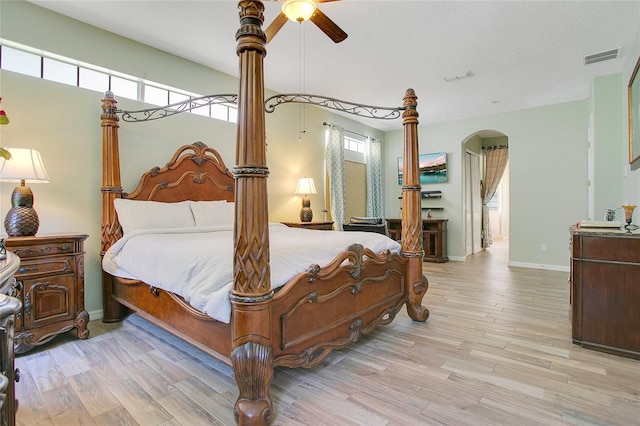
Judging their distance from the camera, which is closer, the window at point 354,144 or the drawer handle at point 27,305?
the drawer handle at point 27,305

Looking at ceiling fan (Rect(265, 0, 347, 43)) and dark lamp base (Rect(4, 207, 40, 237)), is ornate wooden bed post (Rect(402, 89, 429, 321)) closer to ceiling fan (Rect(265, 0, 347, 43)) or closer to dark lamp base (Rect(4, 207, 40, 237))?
ceiling fan (Rect(265, 0, 347, 43))

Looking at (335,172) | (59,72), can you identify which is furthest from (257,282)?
(335,172)

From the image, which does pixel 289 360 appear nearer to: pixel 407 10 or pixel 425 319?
pixel 425 319

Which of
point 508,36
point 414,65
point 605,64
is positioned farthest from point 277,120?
point 605,64

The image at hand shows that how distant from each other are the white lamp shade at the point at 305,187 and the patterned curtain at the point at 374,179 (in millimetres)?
2040

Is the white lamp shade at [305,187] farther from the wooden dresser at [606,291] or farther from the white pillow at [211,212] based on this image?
the wooden dresser at [606,291]

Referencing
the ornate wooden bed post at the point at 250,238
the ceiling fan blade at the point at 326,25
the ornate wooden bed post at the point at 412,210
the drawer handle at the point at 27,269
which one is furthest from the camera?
the ornate wooden bed post at the point at 412,210

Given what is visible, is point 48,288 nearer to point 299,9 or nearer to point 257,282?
point 257,282

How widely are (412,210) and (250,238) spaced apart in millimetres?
1760

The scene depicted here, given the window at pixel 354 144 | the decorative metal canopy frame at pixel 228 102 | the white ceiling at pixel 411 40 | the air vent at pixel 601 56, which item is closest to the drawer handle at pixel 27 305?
the decorative metal canopy frame at pixel 228 102

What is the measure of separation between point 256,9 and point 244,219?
3.24 ft

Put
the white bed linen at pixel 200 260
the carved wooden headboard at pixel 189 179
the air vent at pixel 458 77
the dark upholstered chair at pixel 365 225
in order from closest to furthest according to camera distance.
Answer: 1. the white bed linen at pixel 200 260
2. the carved wooden headboard at pixel 189 179
3. the air vent at pixel 458 77
4. the dark upholstered chair at pixel 365 225

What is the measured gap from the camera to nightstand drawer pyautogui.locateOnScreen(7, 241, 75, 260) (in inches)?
89.0

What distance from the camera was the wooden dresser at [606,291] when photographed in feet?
7.22
